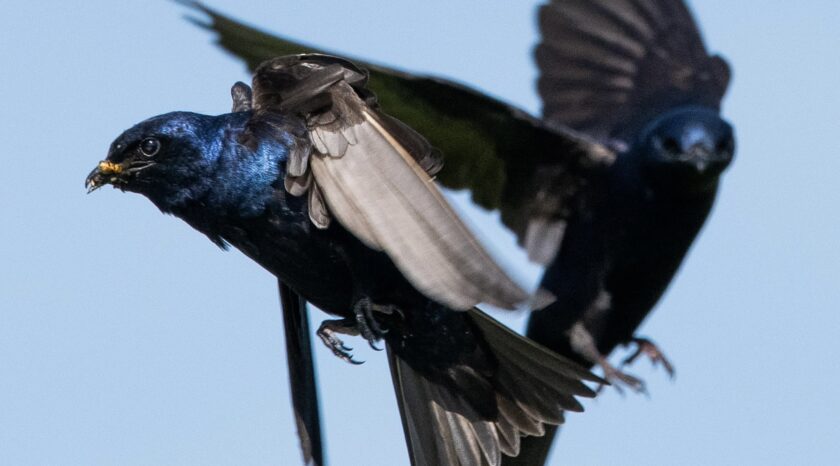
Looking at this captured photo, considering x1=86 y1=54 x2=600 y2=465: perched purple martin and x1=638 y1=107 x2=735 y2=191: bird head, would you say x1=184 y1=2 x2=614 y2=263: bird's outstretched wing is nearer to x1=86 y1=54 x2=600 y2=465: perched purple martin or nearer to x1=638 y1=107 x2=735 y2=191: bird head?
x1=638 y1=107 x2=735 y2=191: bird head

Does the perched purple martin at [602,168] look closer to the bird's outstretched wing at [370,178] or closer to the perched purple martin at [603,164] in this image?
the perched purple martin at [603,164]

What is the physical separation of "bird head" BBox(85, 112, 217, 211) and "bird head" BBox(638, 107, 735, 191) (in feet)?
7.30

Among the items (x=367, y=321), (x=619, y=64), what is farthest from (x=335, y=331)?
(x=619, y=64)

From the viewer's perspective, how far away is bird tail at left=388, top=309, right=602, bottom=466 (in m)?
8.40

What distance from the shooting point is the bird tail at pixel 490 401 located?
27.6 feet

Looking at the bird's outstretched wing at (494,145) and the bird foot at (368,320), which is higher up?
the bird's outstretched wing at (494,145)

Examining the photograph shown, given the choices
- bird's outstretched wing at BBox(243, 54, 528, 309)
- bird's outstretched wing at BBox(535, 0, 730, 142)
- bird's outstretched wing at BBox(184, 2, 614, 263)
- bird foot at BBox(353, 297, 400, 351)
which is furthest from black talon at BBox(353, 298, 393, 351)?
bird's outstretched wing at BBox(535, 0, 730, 142)

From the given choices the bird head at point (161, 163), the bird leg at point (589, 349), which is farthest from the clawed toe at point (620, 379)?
the bird head at point (161, 163)

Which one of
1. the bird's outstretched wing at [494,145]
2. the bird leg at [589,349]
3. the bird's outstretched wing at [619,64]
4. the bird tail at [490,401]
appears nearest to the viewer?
the bird tail at [490,401]

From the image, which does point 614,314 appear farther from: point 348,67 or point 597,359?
point 348,67

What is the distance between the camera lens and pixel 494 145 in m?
9.62

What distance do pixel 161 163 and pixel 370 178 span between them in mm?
1009

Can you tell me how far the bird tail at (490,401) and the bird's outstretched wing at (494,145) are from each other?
121 centimetres

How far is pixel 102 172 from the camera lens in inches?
315
